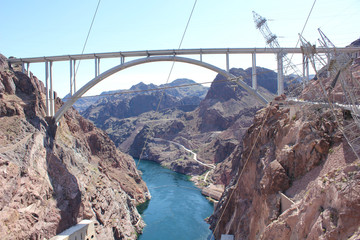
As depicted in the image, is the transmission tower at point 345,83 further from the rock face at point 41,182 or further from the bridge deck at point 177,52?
the rock face at point 41,182

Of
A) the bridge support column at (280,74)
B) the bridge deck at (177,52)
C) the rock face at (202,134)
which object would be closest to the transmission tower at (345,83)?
the bridge support column at (280,74)

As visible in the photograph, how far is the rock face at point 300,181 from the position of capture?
7.59 metres

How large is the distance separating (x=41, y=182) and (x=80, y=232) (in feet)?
15.4

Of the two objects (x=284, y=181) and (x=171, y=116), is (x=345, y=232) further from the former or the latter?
(x=171, y=116)

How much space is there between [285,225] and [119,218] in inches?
831

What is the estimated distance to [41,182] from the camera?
20.1 m

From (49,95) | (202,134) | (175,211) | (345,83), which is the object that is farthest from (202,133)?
(345,83)

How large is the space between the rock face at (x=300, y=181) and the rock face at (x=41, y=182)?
1172 cm

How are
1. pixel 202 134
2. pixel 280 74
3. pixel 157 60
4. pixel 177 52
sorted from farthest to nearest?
pixel 202 134 < pixel 157 60 < pixel 177 52 < pixel 280 74

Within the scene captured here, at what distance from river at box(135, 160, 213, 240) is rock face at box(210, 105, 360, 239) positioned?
358 inches

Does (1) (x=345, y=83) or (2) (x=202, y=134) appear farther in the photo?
(2) (x=202, y=134)

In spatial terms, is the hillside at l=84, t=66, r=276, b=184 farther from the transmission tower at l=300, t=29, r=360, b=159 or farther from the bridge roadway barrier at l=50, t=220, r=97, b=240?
the transmission tower at l=300, t=29, r=360, b=159

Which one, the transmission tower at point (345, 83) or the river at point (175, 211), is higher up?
the transmission tower at point (345, 83)

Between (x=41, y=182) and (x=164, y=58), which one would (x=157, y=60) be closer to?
(x=164, y=58)
